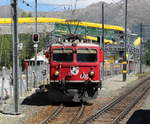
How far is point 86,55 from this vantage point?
68.1 feet

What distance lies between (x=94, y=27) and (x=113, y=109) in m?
57.8

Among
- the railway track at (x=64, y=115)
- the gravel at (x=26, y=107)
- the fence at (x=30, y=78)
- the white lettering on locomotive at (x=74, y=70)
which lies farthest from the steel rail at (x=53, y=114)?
the fence at (x=30, y=78)

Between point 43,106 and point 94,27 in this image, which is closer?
point 43,106

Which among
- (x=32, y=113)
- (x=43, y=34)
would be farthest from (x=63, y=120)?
(x=43, y=34)

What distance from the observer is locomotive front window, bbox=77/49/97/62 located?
20688 millimetres

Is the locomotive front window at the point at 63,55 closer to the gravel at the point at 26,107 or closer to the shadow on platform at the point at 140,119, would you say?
the gravel at the point at 26,107

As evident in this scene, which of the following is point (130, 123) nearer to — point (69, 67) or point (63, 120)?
point (63, 120)

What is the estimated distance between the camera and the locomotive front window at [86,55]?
2069 cm

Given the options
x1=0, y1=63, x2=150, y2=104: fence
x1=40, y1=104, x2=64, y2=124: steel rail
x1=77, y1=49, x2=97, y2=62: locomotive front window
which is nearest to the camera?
x1=40, y1=104, x2=64, y2=124: steel rail

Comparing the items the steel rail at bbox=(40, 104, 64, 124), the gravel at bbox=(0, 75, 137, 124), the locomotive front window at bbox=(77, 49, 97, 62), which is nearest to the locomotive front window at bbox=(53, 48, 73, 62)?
the locomotive front window at bbox=(77, 49, 97, 62)

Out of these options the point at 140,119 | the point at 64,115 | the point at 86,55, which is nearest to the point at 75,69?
the point at 86,55

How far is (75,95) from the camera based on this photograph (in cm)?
2034

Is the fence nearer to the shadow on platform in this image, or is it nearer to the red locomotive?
the red locomotive

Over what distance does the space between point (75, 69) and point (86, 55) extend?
0.91 metres
